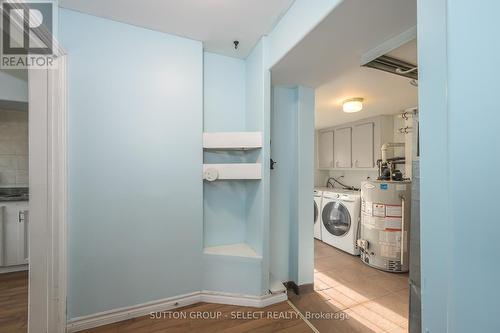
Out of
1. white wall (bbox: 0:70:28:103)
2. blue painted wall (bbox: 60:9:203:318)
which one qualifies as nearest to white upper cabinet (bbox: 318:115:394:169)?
blue painted wall (bbox: 60:9:203:318)

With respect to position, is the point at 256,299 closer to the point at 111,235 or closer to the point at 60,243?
the point at 111,235

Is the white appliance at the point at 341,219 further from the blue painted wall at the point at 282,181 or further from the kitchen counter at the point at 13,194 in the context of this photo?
the kitchen counter at the point at 13,194

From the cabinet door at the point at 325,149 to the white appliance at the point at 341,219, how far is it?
1.15 metres

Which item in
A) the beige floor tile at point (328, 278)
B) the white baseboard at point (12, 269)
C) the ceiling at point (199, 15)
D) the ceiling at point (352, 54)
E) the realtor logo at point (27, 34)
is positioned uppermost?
the ceiling at point (199, 15)

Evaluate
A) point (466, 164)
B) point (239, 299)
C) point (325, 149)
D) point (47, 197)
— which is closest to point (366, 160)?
point (325, 149)

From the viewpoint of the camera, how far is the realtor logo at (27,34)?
39.9 inches

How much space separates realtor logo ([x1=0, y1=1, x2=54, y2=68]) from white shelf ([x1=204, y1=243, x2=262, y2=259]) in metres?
1.85

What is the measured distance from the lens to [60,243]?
1385mm

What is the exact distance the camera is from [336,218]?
3.34 meters

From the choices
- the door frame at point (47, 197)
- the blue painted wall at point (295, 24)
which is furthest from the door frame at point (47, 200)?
the blue painted wall at point (295, 24)

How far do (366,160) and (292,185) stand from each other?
2.24 meters

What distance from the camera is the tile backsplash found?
2.59 meters

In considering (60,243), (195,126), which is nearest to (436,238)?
(195,126)

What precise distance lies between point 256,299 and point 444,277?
4.92ft
